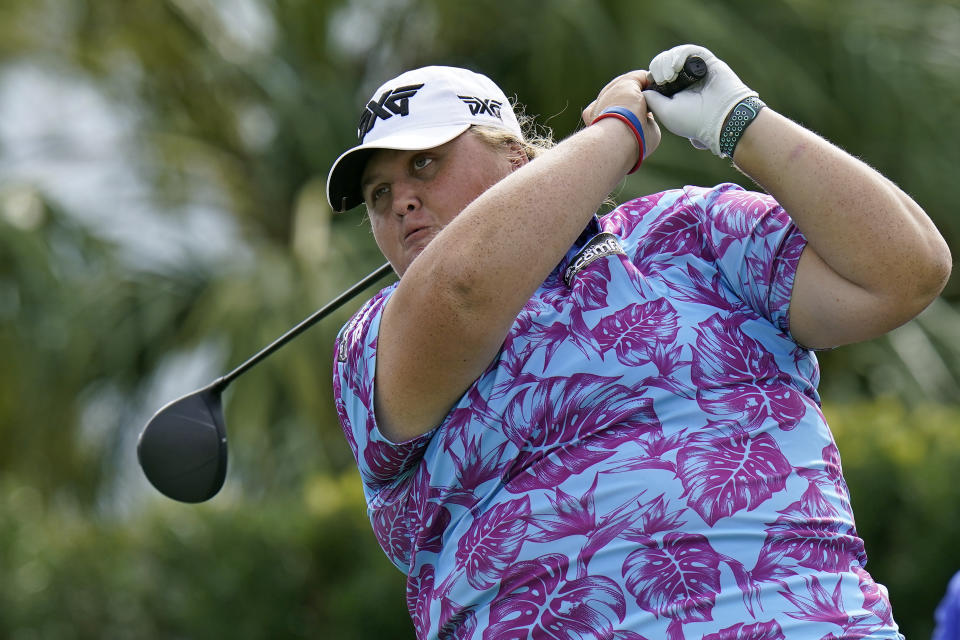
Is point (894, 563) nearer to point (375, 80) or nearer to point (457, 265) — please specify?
point (457, 265)

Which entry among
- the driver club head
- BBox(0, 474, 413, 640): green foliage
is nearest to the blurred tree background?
BBox(0, 474, 413, 640): green foliage

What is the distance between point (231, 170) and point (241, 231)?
1.37ft

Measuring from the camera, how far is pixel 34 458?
6.89 metres

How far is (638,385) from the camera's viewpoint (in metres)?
1.78

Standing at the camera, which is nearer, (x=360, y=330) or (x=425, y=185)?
(x=360, y=330)

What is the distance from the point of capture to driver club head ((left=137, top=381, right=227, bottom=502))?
7.54ft

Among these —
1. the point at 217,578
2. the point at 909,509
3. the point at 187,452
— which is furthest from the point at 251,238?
the point at 187,452

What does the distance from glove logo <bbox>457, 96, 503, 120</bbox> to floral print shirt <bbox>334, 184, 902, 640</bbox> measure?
0.28 m

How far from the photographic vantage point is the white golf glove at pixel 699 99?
6.03 ft

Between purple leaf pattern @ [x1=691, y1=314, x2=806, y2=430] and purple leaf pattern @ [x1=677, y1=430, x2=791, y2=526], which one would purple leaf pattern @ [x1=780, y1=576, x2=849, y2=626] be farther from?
purple leaf pattern @ [x1=691, y1=314, x2=806, y2=430]

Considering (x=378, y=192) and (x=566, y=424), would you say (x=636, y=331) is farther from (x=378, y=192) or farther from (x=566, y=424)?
(x=378, y=192)

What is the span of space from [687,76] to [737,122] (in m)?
0.11

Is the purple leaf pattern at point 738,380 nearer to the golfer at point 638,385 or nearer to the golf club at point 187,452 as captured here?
the golfer at point 638,385

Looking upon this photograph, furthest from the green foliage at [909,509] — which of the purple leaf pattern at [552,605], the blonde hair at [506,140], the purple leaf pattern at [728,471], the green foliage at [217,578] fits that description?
the purple leaf pattern at [552,605]
